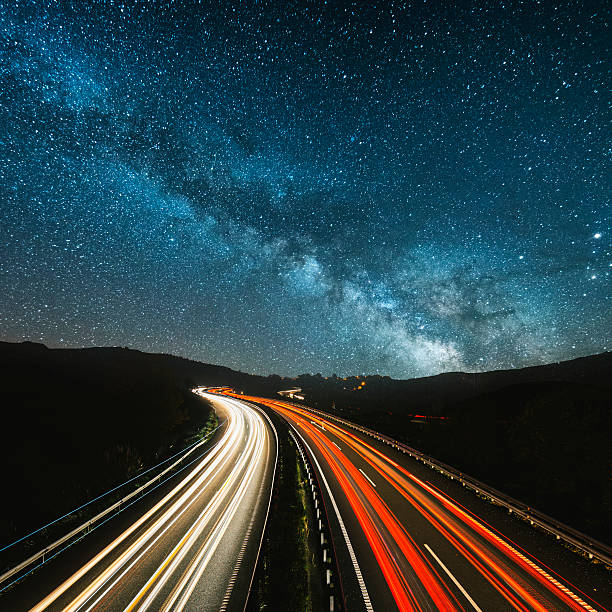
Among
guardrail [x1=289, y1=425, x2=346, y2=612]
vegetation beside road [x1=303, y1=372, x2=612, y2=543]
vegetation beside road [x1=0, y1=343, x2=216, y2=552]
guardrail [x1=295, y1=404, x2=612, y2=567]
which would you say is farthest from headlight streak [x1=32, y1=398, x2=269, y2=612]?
vegetation beside road [x1=303, y1=372, x2=612, y2=543]

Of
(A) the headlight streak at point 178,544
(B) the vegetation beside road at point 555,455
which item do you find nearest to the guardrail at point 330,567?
(A) the headlight streak at point 178,544

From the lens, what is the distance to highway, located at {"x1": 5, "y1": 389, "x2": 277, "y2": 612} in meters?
9.80

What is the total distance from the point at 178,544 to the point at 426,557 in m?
10.9

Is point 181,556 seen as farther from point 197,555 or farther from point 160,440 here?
point 160,440

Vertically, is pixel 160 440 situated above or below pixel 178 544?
below

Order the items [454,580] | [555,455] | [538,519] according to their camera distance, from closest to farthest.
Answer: [454,580], [538,519], [555,455]

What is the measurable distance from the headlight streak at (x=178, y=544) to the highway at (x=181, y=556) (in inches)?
1.3

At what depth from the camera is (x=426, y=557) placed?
12.2 metres

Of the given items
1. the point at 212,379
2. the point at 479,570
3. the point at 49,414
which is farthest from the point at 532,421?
the point at 212,379

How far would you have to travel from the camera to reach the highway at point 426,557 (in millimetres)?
9922

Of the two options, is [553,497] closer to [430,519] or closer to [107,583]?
[430,519]

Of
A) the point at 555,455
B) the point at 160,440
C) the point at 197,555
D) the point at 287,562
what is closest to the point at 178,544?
the point at 197,555

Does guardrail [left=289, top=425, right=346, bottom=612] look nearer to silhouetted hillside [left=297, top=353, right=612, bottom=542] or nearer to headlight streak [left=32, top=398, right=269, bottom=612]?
headlight streak [left=32, top=398, right=269, bottom=612]

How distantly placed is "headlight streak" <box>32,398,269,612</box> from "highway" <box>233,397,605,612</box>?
5.75m
